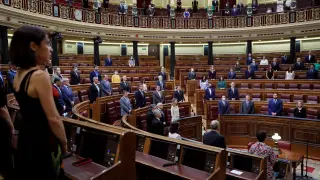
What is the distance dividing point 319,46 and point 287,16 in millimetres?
3608

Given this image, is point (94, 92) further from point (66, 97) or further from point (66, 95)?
point (66, 97)

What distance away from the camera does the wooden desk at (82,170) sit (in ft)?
6.12

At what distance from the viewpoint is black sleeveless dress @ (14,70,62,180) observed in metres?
1.35

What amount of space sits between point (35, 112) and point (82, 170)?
0.78 metres

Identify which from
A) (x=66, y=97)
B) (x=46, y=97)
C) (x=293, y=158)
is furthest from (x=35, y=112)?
(x=293, y=158)

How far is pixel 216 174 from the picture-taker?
2.19 meters

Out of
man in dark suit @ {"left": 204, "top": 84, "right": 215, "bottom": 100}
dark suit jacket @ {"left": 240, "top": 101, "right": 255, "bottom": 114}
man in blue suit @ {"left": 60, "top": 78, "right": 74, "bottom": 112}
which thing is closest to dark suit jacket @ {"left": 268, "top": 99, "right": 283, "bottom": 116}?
dark suit jacket @ {"left": 240, "top": 101, "right": 255, "bottom": 114}

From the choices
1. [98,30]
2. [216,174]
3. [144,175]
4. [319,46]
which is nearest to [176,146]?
[144,175]

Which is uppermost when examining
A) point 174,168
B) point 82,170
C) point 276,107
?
point 82,170

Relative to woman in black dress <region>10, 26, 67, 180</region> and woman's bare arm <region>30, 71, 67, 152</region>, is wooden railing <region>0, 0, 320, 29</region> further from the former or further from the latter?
woman's bare arm <region>30, 71, 67, 152</region>

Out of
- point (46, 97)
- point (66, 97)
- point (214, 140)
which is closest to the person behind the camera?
point (46, 97)

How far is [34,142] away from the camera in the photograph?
4.50 feet

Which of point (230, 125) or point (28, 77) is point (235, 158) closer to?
point (28, 77)

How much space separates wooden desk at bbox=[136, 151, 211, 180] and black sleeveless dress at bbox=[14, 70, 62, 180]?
1161mm
